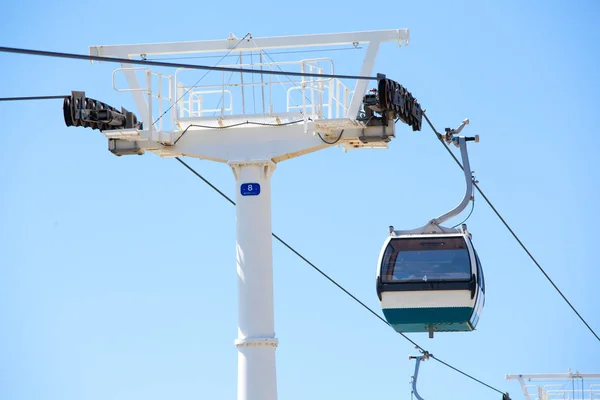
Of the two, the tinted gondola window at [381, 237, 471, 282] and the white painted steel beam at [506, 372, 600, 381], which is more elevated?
the white painted steel beam at [506, 372, 600, 381]

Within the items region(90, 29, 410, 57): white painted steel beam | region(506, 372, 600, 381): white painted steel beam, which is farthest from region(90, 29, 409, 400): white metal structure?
region(506, 372, 600, 381): white painted steel beam

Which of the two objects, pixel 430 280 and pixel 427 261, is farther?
pixel 427 261

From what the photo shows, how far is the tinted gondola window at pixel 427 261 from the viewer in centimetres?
2692

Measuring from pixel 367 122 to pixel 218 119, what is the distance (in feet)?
8.36

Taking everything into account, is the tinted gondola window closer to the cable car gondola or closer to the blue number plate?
the cable car gondola

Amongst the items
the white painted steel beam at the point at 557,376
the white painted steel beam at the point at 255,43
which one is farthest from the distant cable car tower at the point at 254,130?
the white painted steel beam at the point at 557,376

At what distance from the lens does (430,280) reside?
26828mm

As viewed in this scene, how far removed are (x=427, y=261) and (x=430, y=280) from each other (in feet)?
1.46

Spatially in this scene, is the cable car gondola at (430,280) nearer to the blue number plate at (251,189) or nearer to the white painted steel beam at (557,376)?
the blue number plate at (251,189)

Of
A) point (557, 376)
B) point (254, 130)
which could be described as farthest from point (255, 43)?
point (557, 376)

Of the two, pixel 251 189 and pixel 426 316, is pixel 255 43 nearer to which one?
pixel 251 189

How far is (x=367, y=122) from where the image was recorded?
81.1ft

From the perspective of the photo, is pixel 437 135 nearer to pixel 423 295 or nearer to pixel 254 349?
pixel 423 295

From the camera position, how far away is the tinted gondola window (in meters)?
26.9
